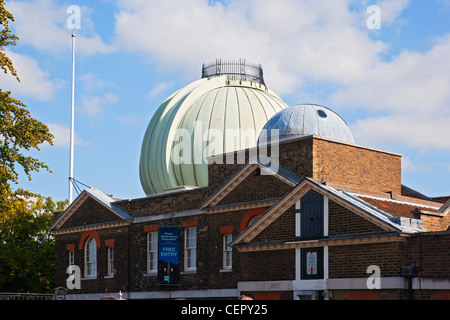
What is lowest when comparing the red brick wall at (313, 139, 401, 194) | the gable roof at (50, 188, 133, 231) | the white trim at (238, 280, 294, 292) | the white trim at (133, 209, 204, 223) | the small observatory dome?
the white trim at (238, 280, 294, 292)

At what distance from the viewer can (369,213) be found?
71.6ft

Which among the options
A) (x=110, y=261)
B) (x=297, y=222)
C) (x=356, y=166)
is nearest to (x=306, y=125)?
(x=356, y=166)

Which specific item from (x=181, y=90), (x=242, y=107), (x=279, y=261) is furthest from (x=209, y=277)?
(x=181, y=90)

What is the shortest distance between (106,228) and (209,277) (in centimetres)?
821

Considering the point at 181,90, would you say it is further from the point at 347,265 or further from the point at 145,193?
the point at 347,265

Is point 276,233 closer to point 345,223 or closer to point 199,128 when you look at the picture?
point 345,223

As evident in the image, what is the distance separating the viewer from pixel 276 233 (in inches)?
979

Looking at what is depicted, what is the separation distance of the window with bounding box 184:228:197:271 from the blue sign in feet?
1.20

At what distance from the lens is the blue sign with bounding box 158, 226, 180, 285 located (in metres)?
32.0

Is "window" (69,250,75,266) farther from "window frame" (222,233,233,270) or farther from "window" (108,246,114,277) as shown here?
"window frame" (222,233,233,270)

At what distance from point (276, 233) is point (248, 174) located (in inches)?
174

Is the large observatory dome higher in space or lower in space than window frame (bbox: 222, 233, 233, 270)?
higher

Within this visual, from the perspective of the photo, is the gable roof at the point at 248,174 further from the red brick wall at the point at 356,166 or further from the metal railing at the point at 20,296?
the metal railing at the point at 20,296

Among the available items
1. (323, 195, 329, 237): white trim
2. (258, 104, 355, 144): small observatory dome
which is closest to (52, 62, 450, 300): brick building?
(323, 195, 329, 237): white trim
